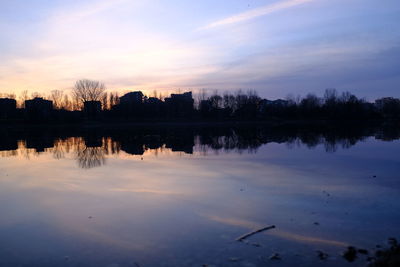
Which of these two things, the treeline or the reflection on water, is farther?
the treeline

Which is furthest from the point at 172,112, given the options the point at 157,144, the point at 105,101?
the point at 157,144

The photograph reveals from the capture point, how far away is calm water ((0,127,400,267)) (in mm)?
6305

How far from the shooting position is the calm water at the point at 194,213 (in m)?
6.30

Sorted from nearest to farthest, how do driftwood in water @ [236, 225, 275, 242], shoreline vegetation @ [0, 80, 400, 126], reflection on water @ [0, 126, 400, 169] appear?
driftwood in water @ [236, 225, 275, 242] → reflection on water @ [0, 126, 400, 169] → shoreline vegetation @ [0, 80, 400, 126]

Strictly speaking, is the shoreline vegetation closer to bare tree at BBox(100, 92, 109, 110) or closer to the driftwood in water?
bare tree at BBox(100, 92, 109, 110)

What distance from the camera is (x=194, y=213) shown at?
29.0 feet

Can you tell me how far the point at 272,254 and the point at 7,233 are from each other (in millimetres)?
5428

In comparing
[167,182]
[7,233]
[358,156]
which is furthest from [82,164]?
[358,156]

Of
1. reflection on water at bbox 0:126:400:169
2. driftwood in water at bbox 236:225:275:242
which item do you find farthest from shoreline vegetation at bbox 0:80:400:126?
driftwood in water at bbox 236:225:275:242

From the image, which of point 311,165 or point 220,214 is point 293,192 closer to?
point 220,214

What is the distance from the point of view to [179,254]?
6223mm

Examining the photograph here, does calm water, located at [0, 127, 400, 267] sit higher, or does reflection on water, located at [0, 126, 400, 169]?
reflection on water, located at [0, 126, 400, 169]

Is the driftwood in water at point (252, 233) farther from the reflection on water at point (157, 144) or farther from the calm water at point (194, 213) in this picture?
the reflection on water at point (157, 144)

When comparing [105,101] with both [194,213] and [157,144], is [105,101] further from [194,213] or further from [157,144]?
[194,213]
